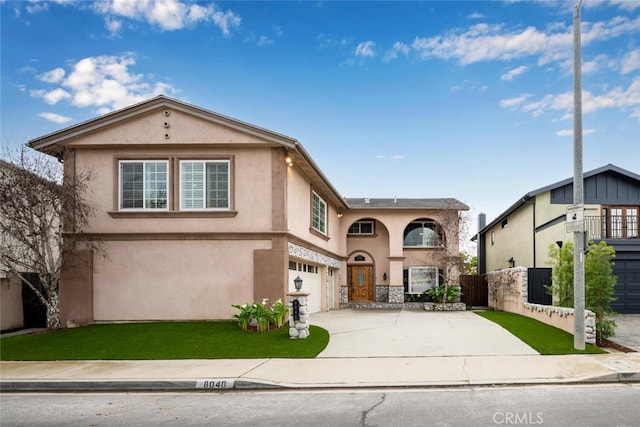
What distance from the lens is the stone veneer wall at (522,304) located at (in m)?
12.1

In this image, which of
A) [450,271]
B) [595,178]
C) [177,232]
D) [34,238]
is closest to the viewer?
[34,238]

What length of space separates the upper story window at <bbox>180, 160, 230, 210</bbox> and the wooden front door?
1427 centimetres

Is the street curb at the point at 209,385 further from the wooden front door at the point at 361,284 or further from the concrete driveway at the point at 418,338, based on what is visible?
the wooden front door at the point at 361,284

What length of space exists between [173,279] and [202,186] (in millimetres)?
3019

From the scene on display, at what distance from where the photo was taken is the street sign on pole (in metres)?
11.2

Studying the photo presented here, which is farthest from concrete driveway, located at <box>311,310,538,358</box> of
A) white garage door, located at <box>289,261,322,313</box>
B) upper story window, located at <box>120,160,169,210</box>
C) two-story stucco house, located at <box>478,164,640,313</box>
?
upper story window, located at <box>120,160,169,210</box>

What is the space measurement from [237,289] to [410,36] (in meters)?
10.3

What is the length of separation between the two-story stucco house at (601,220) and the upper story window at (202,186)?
12499mm

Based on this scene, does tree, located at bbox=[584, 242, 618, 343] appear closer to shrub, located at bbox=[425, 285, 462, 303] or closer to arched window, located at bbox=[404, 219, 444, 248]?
shrub, located at bbox=[425, 285, 462, 303]

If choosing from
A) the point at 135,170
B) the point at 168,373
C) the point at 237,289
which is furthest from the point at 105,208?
the point at 168,373

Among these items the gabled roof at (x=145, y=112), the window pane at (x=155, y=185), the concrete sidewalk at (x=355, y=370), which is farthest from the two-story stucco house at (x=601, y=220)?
the window pane at (x=155, y=185)

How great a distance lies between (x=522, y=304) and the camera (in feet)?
60.7

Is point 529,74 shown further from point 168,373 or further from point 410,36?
point 168,373

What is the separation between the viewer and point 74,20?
1528cm
